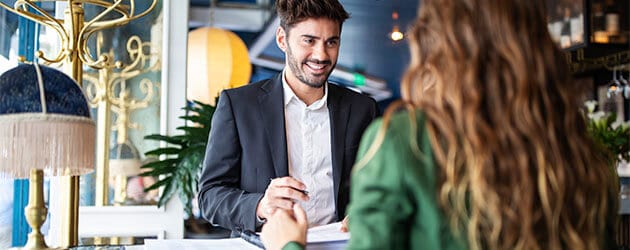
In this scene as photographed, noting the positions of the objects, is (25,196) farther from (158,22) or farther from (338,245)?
(338,245)

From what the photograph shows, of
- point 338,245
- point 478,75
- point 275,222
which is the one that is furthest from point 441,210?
point 338,245

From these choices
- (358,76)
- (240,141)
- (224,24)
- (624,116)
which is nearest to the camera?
(240,141)

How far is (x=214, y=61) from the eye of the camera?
4.12 metres

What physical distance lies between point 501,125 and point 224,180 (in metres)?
1.08

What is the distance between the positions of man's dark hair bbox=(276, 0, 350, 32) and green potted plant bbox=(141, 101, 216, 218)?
1.20 meters

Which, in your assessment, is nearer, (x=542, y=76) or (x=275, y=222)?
(x=542, y=76)

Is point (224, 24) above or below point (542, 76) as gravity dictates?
above

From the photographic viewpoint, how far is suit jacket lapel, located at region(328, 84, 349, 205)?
5.98 feet

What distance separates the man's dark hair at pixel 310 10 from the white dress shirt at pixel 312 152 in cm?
16

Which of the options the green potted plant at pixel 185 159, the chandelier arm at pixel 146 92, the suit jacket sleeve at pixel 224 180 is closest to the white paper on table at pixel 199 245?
the suit jacket sleeve at pixel 224 180

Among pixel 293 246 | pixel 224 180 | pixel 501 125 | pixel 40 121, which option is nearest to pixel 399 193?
pixel 501 125

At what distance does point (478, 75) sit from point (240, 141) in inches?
43.4

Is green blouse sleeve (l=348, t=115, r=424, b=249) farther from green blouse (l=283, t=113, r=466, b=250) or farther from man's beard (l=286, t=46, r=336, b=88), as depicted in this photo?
man's beard (l=286, t=46, r=336, b=88)

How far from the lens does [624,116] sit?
6891mm
